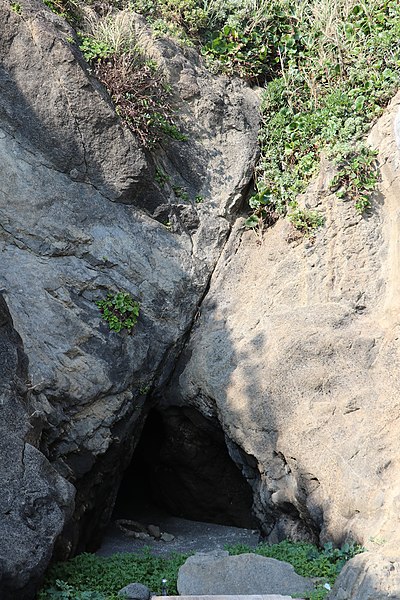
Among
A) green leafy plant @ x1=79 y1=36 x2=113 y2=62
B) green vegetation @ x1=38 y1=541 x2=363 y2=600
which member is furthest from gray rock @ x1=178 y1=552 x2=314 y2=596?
green leafy plant @ x1=79 y1=36 x2=113 y2=62

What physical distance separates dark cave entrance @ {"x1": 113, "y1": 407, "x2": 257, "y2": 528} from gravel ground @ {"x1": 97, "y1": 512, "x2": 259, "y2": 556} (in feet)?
0.60

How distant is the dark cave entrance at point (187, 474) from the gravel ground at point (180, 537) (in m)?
0.18

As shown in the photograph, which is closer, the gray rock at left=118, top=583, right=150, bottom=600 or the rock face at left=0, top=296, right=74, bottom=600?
the rock face at left=0, top=296, right=74, bottom=600

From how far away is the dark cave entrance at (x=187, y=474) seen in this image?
816 cm

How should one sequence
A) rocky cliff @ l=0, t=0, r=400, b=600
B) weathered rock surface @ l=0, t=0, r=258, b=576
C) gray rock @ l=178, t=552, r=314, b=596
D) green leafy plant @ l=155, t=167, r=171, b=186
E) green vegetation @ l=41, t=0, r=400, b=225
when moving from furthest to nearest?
green leafy plant @ l=155, t=167, r=171, b=186 → green vegetation @ l=41, t=0, r=400, b=225 → weathered rock surface @ l=0, t=0, r=258, b=576 → rocky cliff @ l=0, t=0, r=400, b=600 → gray rock @ l=178, t=552, r=314, b=596

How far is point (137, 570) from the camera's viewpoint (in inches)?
229

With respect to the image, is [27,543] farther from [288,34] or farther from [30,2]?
[288,34]

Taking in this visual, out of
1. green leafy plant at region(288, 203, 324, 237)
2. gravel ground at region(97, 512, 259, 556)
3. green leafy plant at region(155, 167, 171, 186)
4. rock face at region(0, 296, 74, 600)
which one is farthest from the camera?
green leafy plant at region(155, 167, 171, 186)

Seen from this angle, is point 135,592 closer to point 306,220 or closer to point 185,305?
point 185,305

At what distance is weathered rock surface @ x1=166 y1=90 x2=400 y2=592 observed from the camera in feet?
Answer: 19.8

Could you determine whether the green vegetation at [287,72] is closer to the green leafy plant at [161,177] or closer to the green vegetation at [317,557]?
the green leafy plant at [161,177]

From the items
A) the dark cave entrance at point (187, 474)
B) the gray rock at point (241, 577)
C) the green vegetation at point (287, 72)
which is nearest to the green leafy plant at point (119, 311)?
the dark cave entrance at point (187, 474)

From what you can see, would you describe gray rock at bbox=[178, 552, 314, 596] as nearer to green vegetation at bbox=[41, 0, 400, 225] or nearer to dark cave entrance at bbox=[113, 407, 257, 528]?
dark cave entrance at bbox=[113, 407, 257, 528]

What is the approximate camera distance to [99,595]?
17.2ft
